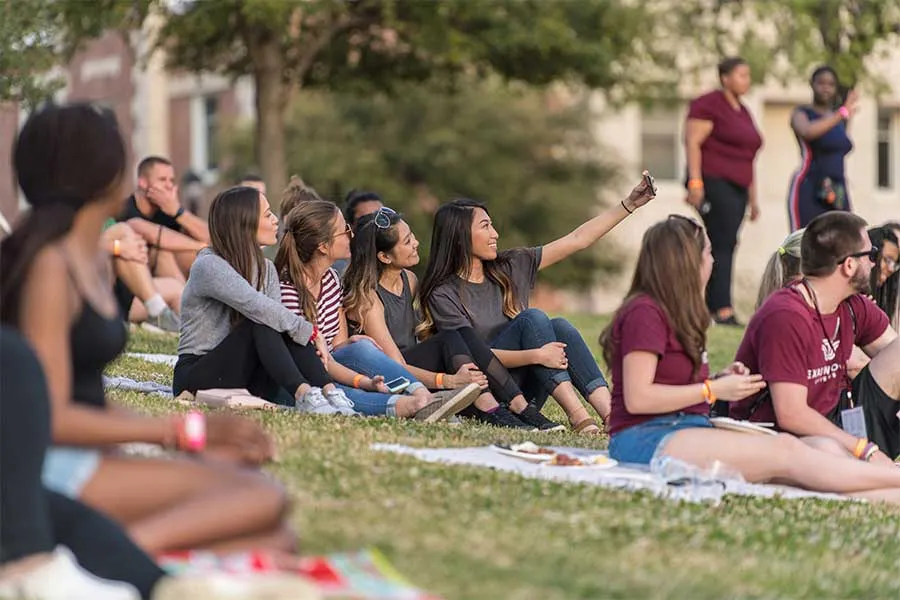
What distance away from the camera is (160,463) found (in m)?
5.43

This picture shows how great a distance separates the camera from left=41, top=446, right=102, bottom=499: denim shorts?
5.25 m

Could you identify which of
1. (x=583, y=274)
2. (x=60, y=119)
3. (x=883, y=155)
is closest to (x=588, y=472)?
(x=60, y=119)

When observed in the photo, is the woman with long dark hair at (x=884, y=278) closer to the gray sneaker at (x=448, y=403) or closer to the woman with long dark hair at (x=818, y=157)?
the gray sneaker at (x=448, y=403)

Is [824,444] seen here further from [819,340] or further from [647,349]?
[647,349]

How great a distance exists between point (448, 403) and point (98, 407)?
4.15 meters

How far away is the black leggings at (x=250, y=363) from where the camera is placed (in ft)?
31.0

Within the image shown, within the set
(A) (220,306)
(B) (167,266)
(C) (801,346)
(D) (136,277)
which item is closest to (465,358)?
(A) (220,306)

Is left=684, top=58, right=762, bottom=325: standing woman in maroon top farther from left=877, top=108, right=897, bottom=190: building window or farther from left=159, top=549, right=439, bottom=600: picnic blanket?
left=877, top=108, right=897, bottom=190: building window

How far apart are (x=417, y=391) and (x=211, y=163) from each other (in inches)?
1484

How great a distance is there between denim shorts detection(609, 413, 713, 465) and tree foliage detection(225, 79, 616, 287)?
108ft

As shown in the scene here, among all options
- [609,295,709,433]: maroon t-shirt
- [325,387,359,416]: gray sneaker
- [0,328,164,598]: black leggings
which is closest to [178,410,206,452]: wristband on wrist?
[0,328,164,598]: black leggings

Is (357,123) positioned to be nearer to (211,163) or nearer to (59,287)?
(211,163)

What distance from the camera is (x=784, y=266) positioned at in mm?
9289

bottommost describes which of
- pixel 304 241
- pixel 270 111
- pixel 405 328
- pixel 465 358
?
pixel 465 358
